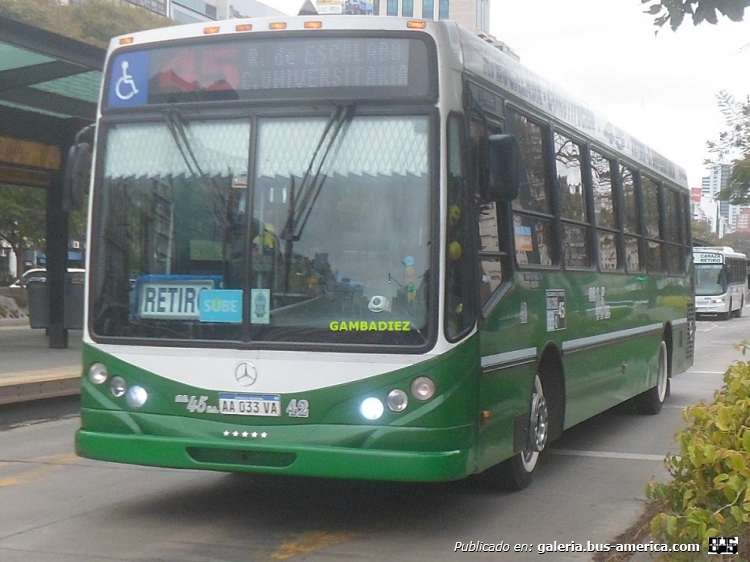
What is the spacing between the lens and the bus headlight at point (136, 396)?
7066mm

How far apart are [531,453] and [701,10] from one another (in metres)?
3.38

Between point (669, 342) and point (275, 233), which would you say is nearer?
point (275, 233)

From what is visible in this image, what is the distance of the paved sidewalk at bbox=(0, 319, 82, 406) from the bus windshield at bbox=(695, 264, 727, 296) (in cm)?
3097

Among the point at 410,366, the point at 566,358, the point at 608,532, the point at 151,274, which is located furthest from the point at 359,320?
the point at 566,358

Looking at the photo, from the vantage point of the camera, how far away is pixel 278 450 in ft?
21.9

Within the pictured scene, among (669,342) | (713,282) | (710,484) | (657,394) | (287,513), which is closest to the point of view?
(710,484)

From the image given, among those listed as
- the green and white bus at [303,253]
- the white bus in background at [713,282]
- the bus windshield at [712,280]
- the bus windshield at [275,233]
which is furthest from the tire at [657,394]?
the bus windshield at [712,280]

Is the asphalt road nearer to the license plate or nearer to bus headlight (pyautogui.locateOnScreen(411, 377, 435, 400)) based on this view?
the license plate

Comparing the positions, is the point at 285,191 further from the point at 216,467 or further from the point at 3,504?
the point at 3,504

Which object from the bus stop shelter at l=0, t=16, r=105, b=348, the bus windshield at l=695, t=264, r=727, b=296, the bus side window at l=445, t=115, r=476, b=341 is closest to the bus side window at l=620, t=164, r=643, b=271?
the bus side window at l=445, t=115, r=476, b=341

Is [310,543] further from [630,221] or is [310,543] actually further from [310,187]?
[630,221]

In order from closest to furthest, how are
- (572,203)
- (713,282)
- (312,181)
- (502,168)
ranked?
(312,181), (502,168), (572,203), (713,282)

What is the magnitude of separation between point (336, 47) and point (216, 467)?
255 centimetres

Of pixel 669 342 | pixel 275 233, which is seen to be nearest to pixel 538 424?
pixel 275 233
